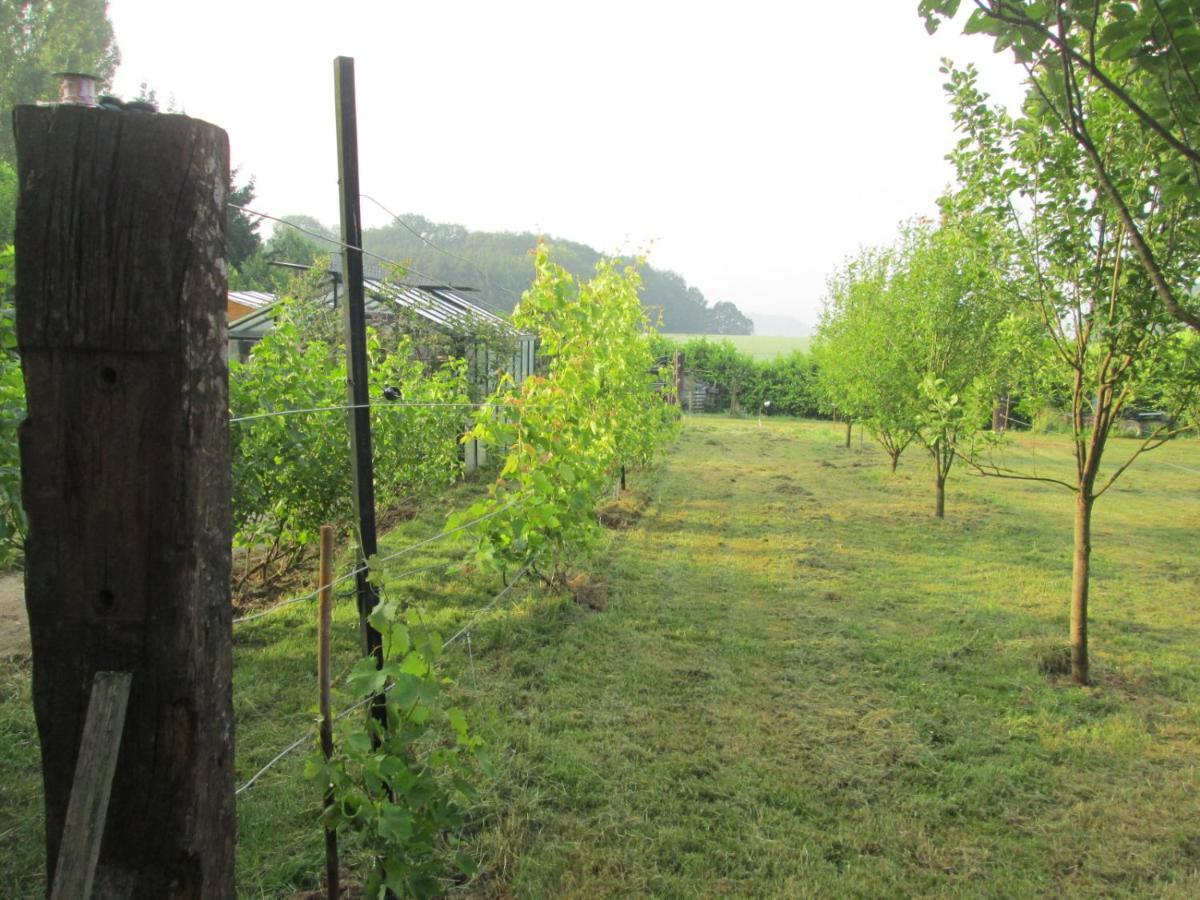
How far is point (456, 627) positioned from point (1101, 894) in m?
3.97

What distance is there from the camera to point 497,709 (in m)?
4.37

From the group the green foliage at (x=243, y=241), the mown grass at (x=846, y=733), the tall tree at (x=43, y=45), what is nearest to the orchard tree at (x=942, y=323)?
the mown grass at (x=846, y=733)

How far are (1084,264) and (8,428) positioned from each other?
5.49 meters

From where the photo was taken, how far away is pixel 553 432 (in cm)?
557

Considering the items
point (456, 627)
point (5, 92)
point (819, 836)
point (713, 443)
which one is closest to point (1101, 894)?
point (819, 836)

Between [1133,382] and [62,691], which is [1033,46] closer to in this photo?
[62,691]

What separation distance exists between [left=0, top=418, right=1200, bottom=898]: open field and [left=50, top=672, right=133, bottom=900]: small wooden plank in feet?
5.76

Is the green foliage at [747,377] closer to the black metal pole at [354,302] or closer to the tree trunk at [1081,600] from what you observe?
the tree trunk at [1081,600]

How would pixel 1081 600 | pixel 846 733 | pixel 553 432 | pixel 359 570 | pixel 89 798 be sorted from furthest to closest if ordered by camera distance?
pixel 553 432 → pixel 1081 600 → pixel 846 733 → pixel 359 570 → pixel 89 798

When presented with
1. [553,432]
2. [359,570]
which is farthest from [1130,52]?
[553,432]

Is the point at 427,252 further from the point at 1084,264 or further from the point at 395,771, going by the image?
the point at 395,771

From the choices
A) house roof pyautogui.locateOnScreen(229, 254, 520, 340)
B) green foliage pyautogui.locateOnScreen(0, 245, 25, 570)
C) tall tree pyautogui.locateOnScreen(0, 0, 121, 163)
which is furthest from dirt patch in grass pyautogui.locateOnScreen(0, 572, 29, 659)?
tall tree pyautogui.locateOnScreen(0, 0, 121, 163)

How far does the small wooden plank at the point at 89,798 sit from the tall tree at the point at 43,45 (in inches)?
1554

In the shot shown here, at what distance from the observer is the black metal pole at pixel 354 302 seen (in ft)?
8.61
